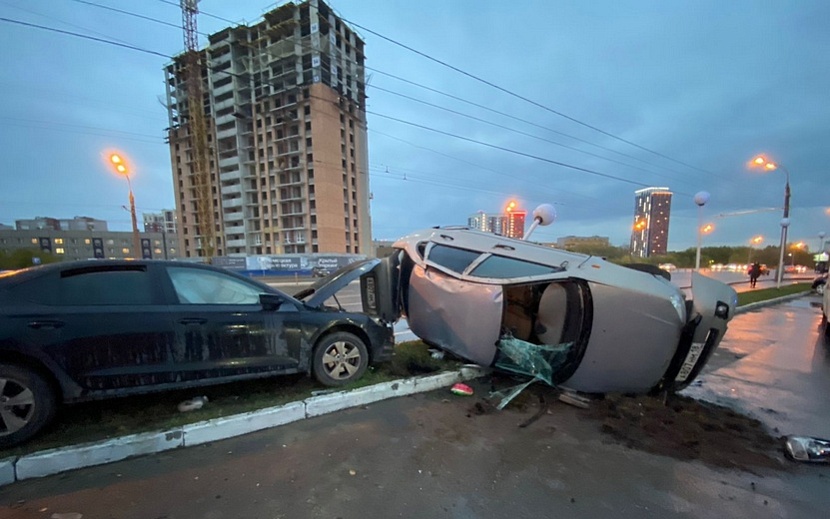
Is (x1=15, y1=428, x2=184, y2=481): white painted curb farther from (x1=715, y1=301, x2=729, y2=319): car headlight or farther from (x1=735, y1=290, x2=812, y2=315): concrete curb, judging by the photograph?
(x1=735, y1=290, x2=812, y2=315): concrete curb

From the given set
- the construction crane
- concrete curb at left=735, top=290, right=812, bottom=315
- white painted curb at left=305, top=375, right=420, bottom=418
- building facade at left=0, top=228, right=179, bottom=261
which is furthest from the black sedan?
building facade at left=0, top=228, right=179, bottom=261

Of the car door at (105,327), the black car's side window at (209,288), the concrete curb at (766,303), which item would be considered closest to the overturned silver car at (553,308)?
the black car's side window at (209,288)

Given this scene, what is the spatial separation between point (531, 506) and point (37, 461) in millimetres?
3539

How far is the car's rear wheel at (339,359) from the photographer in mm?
3908

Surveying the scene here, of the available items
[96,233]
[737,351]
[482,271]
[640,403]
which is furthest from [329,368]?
[96,233]

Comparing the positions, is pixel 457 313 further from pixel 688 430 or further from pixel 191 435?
pixel 191 435

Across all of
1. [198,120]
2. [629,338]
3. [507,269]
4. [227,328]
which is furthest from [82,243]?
[629,338]

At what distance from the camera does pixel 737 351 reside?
20.2 ft

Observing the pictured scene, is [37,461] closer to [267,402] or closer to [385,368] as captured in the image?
[267,402]

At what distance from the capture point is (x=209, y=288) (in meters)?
3.47

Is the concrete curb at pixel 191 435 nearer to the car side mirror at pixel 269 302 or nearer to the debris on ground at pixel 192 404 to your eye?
the debris on ground at pixel 192 404

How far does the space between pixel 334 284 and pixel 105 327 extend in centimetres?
221

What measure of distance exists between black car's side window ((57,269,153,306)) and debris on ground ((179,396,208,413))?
109cm

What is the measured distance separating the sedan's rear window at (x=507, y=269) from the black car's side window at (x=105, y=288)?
345 centimetres
